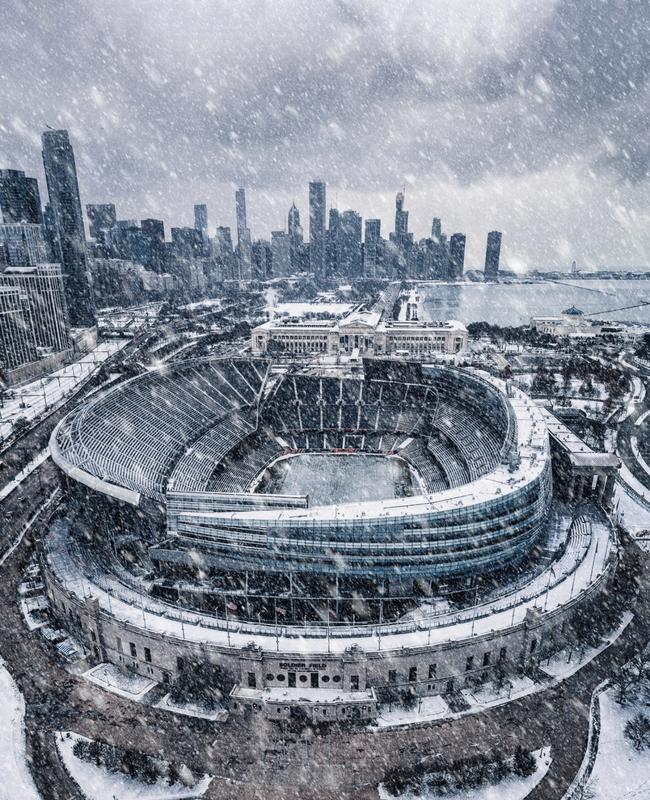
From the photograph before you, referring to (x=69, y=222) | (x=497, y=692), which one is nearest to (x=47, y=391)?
(x=69, y=222)

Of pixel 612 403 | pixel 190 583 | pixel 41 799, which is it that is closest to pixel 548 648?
pixel 190 583

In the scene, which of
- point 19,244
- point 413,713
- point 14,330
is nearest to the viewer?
point 413,713

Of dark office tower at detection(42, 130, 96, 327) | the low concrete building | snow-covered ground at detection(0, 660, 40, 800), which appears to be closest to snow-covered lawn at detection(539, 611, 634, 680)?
snow-covered ground at detection(0, 660, 40, 800)

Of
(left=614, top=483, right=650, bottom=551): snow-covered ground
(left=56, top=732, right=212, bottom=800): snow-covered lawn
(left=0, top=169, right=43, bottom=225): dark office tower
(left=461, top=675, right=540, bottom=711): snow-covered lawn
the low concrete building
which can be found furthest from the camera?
(left=0, top=169, right=43, bottom=225): dark office tower

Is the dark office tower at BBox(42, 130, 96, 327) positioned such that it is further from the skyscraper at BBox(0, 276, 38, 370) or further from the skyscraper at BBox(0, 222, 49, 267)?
the skyscraper at BBox(0, 276, 38, 370)

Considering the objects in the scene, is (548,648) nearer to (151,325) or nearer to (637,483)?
(637,483)

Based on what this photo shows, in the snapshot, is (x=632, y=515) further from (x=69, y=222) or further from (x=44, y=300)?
(x=69, y=222)
